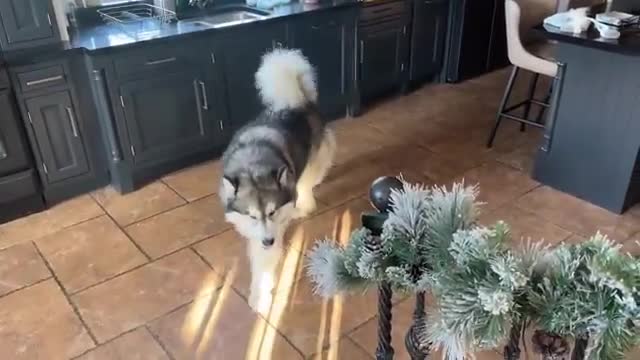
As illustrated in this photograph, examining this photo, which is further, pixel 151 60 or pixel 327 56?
pixel 327 56

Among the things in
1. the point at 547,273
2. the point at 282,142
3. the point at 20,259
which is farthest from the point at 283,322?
the point at 547,273

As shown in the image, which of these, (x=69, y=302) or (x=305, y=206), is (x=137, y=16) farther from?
(x=69, y=302)

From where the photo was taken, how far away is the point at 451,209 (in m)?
0.76

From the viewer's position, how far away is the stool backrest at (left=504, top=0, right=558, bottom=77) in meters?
3.06

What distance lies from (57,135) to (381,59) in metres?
2.41

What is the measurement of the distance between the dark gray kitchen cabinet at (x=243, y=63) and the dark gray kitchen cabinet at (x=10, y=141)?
1153 millimetres

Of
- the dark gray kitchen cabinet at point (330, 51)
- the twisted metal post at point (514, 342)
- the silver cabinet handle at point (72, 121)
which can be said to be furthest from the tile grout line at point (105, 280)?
the twisted metal post at point (514, 342)

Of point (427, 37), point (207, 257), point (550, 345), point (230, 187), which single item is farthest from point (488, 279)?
point (427, 37)

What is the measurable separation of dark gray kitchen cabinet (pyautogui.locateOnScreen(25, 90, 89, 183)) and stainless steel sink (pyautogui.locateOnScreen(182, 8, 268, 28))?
0.93m

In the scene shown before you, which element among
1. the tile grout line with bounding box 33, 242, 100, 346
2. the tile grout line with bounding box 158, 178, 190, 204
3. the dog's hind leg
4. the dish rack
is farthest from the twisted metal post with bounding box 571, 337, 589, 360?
the dish rack

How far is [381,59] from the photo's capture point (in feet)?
13.4

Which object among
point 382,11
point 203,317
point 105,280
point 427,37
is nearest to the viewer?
point 203,317

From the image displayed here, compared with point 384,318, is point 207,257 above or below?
below

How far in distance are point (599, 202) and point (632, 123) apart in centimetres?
49
